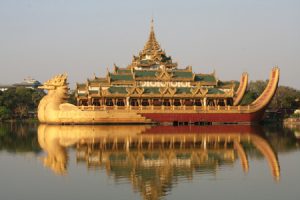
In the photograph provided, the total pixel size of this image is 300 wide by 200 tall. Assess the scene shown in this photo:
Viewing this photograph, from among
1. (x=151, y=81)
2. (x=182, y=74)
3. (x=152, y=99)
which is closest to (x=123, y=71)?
(x=151, y=81)

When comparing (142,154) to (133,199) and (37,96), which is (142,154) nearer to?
(133,199)

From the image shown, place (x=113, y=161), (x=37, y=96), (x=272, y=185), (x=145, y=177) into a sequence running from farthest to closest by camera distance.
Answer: (x=37, y=96)
(x=113, y=161)
(x=145, y=177)
(x=272, y=185)

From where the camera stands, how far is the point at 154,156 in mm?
22047

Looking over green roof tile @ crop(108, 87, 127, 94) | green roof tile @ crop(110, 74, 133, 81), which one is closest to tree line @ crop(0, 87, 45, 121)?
green roof tile @ crop(110, 74, 133, 81)

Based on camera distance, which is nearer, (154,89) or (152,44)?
(154,89)

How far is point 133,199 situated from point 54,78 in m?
36.8

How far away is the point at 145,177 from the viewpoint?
54.4 feet

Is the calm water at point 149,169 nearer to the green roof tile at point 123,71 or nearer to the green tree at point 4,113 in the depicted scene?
the green roof tile at point 123,71

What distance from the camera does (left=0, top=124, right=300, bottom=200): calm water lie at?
14.4 meters

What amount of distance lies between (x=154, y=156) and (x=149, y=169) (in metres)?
→ 3.82

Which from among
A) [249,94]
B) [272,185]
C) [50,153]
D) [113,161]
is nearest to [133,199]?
[272,185]

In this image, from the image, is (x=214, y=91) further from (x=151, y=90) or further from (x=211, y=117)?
(x=151, y=90)

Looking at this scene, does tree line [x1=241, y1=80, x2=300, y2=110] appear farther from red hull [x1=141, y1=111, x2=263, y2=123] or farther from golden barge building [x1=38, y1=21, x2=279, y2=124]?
red hull [x1=141, y1=111, x2=263, y2=123]

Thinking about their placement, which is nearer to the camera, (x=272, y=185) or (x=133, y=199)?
(x=133, y=199)
